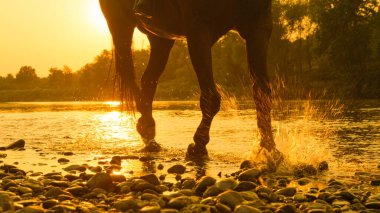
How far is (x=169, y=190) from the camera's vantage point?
4652 mm

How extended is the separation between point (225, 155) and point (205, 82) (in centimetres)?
129

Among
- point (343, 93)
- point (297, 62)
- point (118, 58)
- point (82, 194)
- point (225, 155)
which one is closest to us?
point (82, 194)

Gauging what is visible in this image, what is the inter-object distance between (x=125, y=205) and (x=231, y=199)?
2.65 feet

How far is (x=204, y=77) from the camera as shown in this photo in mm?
6273

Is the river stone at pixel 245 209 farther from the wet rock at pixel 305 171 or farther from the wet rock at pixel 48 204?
the wet rock at pixel 305 171

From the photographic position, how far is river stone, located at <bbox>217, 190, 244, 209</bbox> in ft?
12.6

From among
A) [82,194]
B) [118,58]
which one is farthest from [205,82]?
[118,58]

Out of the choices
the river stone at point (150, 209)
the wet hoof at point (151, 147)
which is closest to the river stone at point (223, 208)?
the river stone at point (150, 209)

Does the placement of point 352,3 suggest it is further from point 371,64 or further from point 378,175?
point 378,175

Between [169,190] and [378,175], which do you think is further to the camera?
[378,175]

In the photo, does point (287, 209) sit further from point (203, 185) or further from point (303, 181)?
point (303, 181)

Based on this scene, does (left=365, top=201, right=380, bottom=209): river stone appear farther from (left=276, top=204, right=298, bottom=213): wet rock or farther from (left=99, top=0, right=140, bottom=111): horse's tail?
(left=99, top=0, right=140, bottom=111): horse's tail

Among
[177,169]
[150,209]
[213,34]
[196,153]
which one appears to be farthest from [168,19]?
[150,209]

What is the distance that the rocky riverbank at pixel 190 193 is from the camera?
3771 millimetres
